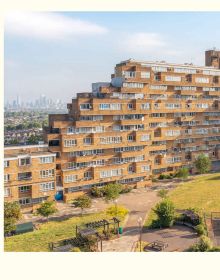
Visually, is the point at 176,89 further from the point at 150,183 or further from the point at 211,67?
the point at 150,183

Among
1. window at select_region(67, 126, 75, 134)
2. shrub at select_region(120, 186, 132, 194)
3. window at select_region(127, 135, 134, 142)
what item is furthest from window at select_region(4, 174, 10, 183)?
window at select_region(127, 135, 134, 142)

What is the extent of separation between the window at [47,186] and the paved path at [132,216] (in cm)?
1126

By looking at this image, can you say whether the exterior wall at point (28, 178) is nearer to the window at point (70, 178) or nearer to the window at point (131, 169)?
the window at point (70, 178)

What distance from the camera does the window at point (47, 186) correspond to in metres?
52.9

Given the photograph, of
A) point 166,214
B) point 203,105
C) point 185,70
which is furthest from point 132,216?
point 185,70

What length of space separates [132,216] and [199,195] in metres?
14.4

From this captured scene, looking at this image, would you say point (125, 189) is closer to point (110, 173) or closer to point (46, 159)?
point (110, 173)

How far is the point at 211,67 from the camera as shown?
8056cm

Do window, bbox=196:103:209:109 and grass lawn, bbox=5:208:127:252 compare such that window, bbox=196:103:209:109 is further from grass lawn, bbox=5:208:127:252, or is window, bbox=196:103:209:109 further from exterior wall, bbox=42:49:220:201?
grass lawn, bbox=5:208:127:252

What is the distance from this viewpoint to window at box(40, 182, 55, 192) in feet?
174

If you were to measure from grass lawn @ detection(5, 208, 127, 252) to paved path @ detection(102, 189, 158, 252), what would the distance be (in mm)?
3253

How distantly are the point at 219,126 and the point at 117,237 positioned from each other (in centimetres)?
5252

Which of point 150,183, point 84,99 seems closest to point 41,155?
point 84,99

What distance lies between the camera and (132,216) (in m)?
47.3
